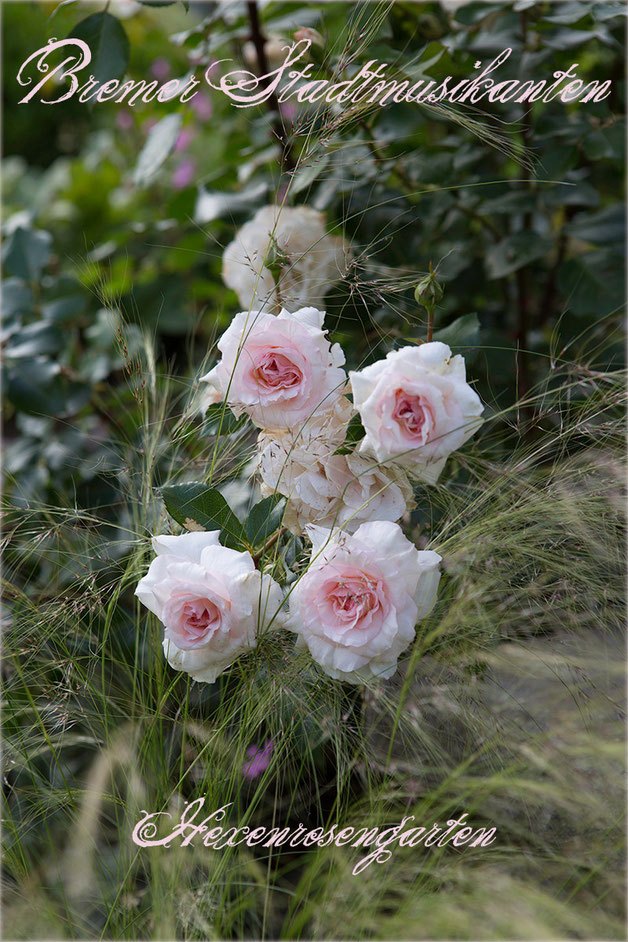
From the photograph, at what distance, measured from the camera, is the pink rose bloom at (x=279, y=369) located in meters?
0.47

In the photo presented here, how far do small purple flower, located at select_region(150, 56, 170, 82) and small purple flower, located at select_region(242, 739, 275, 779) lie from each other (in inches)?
75.3

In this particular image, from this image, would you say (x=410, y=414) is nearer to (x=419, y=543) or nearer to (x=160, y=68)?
(x=419, y=543)

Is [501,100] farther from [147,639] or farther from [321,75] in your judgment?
[147,639]

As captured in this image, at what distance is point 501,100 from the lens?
0.76 metres

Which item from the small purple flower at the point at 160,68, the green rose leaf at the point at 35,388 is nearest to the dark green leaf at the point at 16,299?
the green rose leaf at the point at 35,388

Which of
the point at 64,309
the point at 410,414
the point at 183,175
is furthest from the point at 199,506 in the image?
the point at 183,175

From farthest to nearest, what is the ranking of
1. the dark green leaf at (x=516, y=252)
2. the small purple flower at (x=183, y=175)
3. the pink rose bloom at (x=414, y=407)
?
the small purple flower at (x=183, y=175)
the dark green leaf at (x=516, y=252)
the pink rose bloom at (x=414, y=407)

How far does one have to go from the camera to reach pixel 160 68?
82.7 inches

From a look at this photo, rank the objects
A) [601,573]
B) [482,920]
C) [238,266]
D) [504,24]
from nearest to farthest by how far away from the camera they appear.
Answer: [482,920] < [601,573] < [238,266] < [504,24]

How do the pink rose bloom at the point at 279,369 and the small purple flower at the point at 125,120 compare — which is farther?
the small purple flower at the point at 125,120

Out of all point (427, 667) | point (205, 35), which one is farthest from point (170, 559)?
point (205, 35)

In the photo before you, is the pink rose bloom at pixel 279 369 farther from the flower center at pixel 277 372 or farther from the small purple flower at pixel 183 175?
the small purple flower at pixel 183 175

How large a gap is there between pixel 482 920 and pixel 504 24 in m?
0.82

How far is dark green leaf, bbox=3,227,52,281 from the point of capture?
1009 mm
